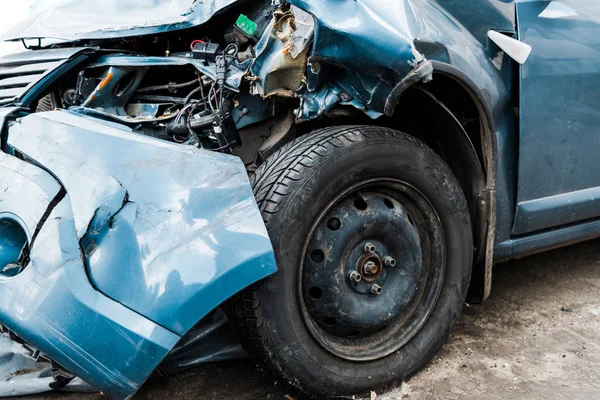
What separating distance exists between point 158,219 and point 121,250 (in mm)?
149

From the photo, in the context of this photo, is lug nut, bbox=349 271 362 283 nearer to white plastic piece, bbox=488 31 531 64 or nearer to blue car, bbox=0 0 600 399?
blue car, bbox=0 0 600 399

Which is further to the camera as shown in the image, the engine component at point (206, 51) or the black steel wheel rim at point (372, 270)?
the engine component at point (206, 51)

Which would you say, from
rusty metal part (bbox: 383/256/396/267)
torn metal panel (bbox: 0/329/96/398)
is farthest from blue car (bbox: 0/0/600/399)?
torn metal panel (bbox: 0/329/96/398)

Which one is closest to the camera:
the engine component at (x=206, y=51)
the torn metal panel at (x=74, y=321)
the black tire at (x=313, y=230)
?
the torn metal panel at (x=74, y=321)

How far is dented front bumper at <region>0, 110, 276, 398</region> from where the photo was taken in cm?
187

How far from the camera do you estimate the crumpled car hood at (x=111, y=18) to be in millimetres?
2820

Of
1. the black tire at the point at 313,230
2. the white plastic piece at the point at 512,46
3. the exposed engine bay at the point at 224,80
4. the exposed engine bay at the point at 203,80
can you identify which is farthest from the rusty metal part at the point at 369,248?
the white plastic piece at the point at 512,46

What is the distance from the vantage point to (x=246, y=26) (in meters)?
2.82

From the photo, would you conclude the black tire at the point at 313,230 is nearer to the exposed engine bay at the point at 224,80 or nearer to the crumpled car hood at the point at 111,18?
the exposed engine bay at the point at 224,80

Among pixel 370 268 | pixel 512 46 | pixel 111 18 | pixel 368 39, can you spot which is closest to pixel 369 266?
pixel 370 268

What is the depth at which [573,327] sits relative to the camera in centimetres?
309

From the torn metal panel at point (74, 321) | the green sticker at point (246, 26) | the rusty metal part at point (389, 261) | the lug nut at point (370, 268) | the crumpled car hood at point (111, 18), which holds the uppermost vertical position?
the crumpled car hood at point (111, 18)

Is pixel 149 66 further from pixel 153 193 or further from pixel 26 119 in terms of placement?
pixel 153 193

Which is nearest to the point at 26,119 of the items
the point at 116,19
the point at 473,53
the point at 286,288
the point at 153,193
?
the point at 153,193
